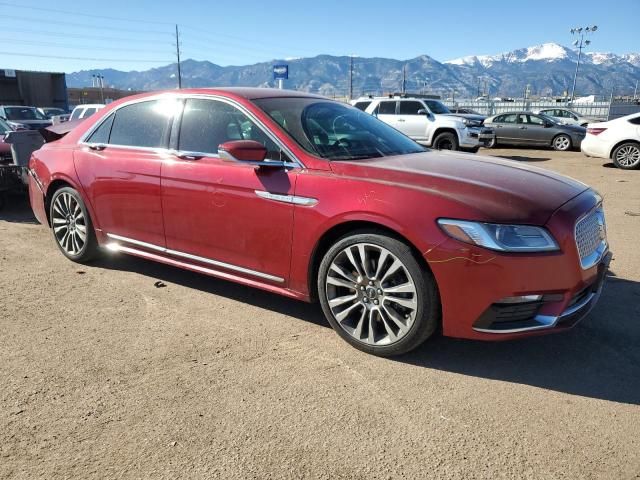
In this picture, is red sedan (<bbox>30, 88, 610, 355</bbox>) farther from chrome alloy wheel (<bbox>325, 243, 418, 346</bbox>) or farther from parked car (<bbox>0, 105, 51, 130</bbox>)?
parked car (<bbox>0, 105, 51, 130</bbox>)

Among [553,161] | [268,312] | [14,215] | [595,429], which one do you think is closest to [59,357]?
[268,312]

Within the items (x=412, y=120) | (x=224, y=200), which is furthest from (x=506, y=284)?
(x=412, y=120)

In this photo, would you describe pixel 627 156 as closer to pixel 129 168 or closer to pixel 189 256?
pixel 189 256

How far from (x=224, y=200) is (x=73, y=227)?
2.16 metres

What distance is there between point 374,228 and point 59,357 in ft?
7.03

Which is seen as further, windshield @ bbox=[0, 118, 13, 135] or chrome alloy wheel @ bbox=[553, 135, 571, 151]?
chrome alloy wheel @ bbox=[553, 135, 571, 151]

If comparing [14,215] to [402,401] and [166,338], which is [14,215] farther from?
[402,401]

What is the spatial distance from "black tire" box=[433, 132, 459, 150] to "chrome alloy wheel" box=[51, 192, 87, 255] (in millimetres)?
12488

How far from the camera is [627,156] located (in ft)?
43.0

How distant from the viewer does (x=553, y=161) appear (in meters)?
15.3

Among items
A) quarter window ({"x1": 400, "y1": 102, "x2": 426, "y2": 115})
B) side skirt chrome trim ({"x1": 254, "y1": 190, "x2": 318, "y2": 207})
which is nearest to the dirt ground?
side skirt chrome trim ({"x1": 254, "y1": 190, "x2": 318, "y2": 207})

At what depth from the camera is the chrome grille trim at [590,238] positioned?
118 inches

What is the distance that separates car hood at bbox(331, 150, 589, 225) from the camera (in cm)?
286

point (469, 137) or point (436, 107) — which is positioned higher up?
point (436, 107)
